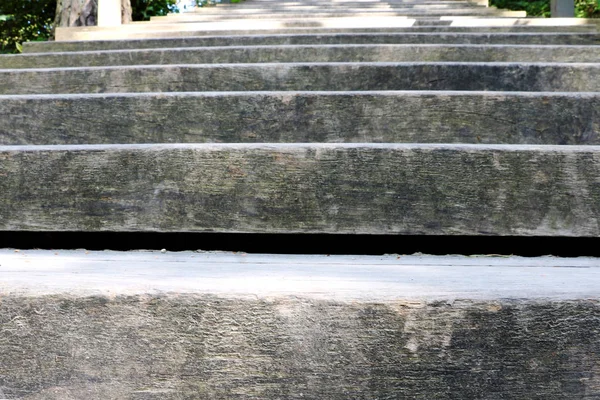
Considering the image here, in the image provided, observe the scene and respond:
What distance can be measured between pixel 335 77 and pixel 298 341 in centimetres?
137

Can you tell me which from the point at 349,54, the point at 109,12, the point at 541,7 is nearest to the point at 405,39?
the point at 349,54

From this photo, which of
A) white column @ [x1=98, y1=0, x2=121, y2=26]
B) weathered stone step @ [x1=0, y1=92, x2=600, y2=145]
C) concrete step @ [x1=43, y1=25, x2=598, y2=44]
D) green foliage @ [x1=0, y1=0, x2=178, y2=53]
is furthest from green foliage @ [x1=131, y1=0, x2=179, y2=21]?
weathered stone step @ [x1=0, y1=92, x2=600, y2=145]

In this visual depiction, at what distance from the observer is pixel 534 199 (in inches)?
49.4

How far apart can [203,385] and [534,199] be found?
2.51 feet

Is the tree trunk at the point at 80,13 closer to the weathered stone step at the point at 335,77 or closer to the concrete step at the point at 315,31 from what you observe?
the concrete step at the point at 315,31

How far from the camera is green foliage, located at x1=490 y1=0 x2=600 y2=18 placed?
825 cm

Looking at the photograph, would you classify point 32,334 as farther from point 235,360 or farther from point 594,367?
point 594,367

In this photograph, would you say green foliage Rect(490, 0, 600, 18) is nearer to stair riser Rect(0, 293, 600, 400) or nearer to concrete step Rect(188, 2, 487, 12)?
concrete step Rect(188, 2, 487, 12)

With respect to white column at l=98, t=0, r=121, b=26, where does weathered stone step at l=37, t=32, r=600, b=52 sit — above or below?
below

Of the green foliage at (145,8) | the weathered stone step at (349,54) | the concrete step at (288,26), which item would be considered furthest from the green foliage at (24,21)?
the weathered stone step at (349,54)

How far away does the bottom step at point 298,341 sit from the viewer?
768 mm

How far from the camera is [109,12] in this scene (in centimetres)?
370

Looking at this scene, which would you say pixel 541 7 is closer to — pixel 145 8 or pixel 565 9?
pixel 145 8

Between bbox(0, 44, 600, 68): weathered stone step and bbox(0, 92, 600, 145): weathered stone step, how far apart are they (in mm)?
746
